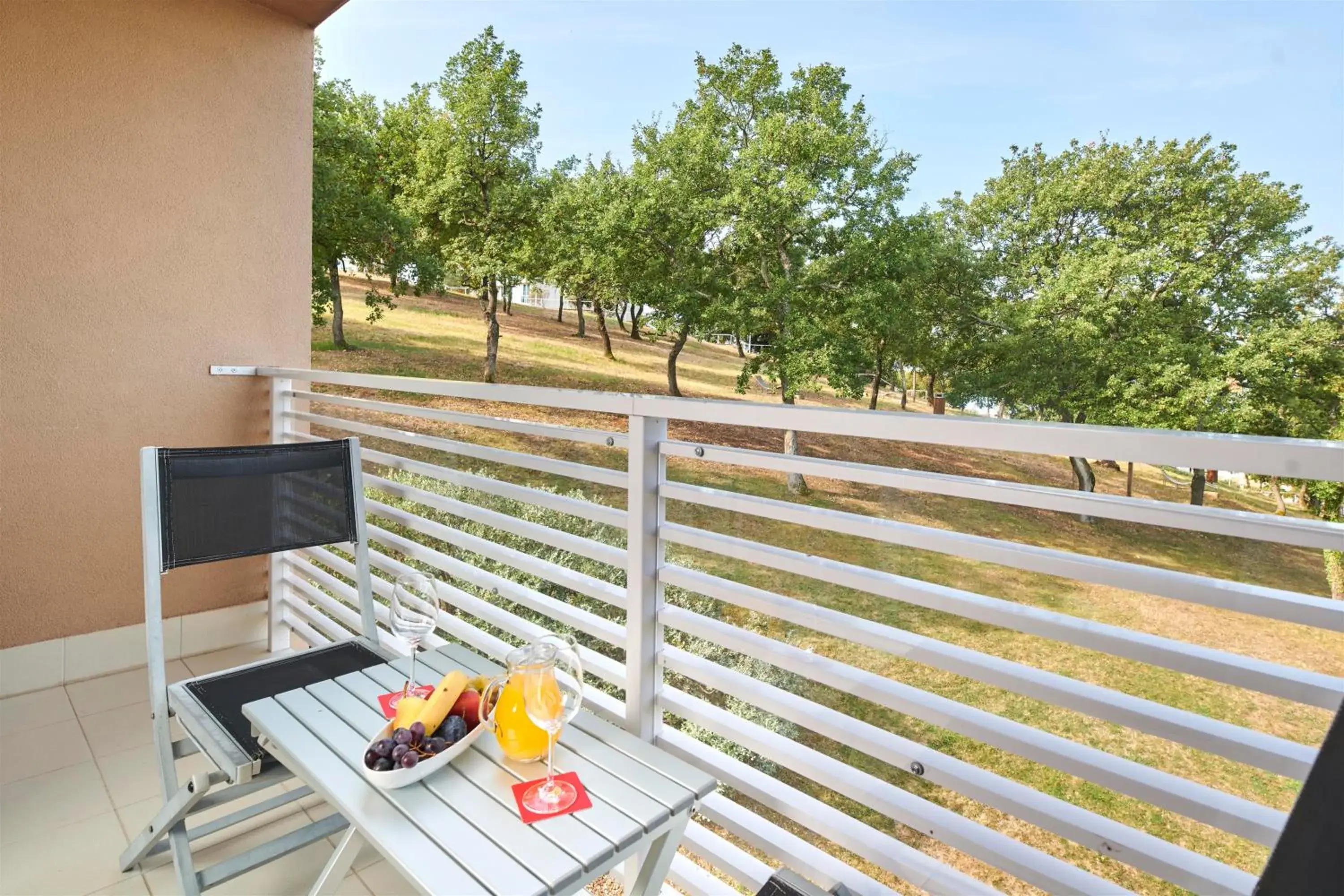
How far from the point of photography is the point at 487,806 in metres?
0.96

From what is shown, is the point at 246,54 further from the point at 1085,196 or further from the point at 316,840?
the point at 1085,196

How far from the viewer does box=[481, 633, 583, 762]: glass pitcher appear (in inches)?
38.7

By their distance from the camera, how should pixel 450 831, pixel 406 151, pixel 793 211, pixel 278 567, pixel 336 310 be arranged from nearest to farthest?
pixel 450 831 → pixel 278 567 → pixel 336 310 → pixel 406 151 → pixel 793 211

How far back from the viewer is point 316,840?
165 centimetres

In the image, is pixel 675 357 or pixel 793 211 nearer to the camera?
pixel 793 211

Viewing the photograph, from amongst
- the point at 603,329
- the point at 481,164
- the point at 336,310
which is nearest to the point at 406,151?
the point at 481,164

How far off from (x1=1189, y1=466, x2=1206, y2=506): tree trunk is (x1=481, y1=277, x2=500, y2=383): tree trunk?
12.8 metres

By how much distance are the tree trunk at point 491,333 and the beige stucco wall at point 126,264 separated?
1085 cm

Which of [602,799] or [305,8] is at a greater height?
[305,8]

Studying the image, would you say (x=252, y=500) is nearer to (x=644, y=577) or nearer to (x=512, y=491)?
(x=512, y=491)

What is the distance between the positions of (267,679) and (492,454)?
0.73 meters

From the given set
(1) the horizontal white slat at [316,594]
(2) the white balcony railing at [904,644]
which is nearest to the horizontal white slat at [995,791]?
(2) the white balcony railing at [904,644]

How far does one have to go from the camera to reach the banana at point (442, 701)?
41.6 inches

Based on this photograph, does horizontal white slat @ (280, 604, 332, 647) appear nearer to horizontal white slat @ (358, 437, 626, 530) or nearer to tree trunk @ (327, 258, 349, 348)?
horizontal white slat @ (358, 437, 626, 530)
